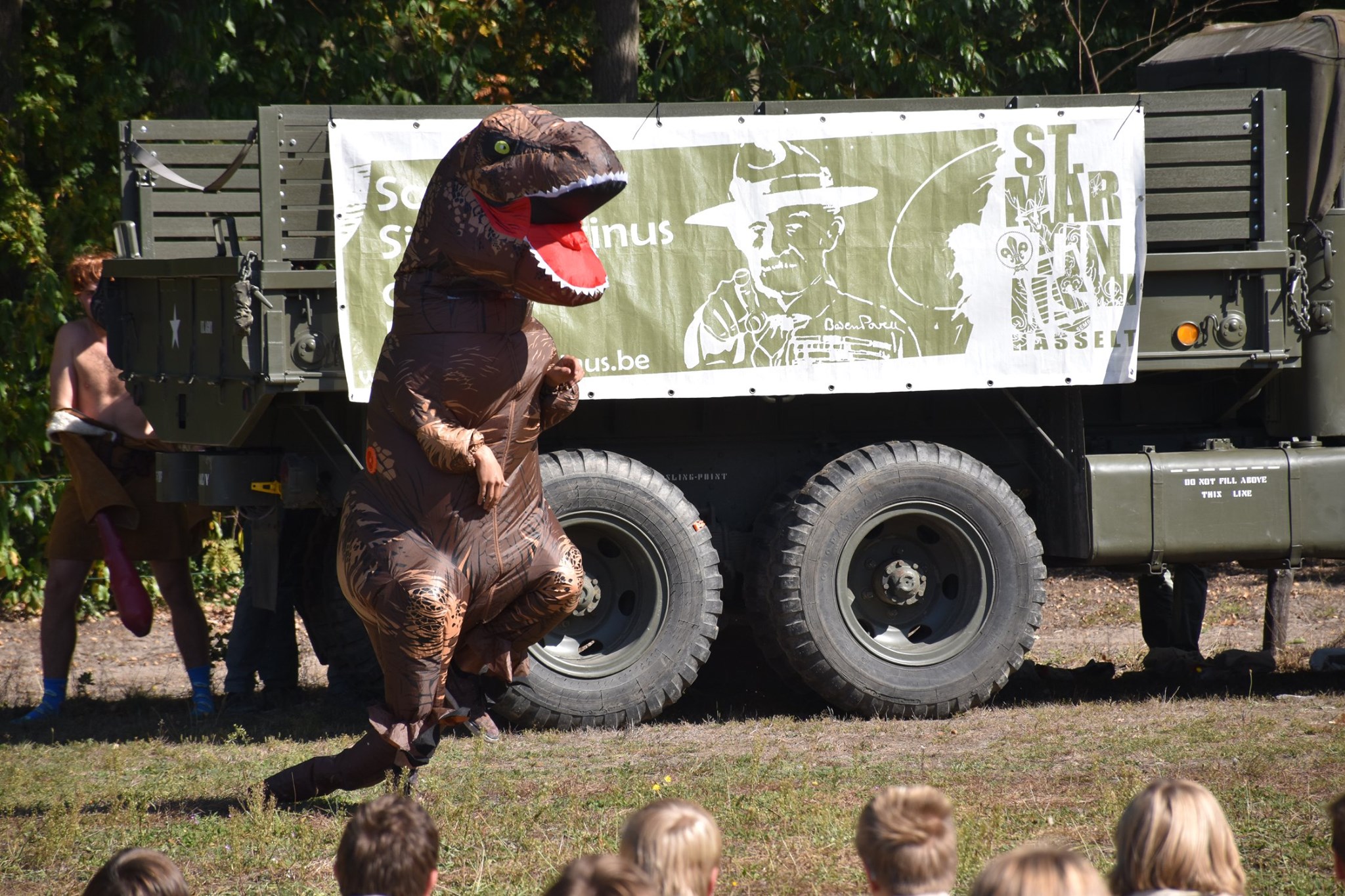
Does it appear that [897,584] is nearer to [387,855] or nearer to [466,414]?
[466,414]

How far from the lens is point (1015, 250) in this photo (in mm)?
7184

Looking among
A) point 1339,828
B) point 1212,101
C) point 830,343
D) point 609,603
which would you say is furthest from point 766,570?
point 1339,828

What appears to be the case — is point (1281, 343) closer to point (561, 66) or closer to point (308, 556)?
point (308, 556)

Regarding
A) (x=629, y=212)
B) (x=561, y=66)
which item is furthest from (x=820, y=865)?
(x=561, y=66)

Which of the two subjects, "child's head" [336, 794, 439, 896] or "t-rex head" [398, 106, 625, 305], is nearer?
"child's head" [336, 794, 439, 896]

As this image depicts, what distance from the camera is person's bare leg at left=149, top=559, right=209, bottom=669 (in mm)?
7852

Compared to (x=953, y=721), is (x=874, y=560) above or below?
above

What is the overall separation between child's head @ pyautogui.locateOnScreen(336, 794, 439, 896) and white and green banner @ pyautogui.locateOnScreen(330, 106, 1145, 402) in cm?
374

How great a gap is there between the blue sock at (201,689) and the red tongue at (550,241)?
12.1ft

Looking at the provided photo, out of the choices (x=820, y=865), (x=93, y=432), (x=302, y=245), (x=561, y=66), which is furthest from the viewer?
(x=561, y=66)

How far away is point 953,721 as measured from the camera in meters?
7.39

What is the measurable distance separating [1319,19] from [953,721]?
13.0 ft

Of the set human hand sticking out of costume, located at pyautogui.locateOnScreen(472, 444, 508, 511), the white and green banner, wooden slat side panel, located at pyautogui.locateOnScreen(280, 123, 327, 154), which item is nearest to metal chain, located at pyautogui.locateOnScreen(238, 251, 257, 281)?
wooden slat side panel, located at pyautogui.locateOnScreen(280, 123, 327, 154)

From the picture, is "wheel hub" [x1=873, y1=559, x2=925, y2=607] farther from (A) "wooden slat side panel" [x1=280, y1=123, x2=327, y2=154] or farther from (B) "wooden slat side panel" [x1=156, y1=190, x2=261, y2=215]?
(B) "wooden slat side panel" [x1=156, y1=190, x2=261, y2=215]
